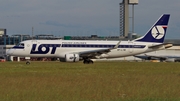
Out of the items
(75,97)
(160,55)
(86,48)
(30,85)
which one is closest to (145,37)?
(86,48)

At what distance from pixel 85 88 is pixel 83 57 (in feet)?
133

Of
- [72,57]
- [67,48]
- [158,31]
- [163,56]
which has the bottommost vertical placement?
[163,56]

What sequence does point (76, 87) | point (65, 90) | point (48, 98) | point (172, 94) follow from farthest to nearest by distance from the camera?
point (76, 87)
point (65, 90)
point (172, 94)
point (48, 98)

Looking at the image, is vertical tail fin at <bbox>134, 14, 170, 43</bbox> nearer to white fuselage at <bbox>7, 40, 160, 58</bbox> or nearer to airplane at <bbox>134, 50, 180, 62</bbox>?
white fuselage at <bbox>7, 40, 160, 58</bbox>

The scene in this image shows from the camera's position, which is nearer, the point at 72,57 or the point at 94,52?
the point at 72,57

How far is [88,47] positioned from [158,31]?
11.8 metres

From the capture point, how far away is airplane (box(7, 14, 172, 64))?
190 feet

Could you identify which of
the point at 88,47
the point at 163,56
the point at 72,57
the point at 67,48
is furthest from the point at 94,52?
the point at 163,56

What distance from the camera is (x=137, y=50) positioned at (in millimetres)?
63906

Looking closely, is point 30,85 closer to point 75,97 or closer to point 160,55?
point 75,97

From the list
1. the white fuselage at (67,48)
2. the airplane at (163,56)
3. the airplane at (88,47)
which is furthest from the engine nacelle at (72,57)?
the airplane at (163,56)

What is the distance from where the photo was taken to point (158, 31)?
6644cm

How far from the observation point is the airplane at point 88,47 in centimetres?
5806

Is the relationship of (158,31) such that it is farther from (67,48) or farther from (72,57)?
(72,57)
